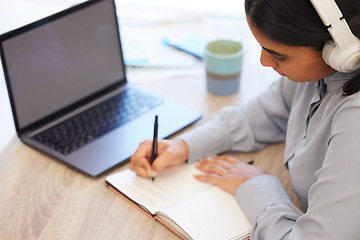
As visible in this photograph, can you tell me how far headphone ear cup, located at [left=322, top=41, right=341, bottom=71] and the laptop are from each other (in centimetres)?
52

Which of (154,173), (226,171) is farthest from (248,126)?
(154,173)

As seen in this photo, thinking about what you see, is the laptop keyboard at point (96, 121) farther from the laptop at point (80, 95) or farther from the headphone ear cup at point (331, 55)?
the headphone ear cup at point (331, 55)

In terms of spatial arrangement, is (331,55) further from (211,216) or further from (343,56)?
(211,216)

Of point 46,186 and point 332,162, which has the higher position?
point 332,162

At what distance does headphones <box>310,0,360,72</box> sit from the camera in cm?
74

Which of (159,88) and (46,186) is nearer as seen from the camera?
(46,186)

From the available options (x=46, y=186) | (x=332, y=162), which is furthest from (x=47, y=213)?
(x=332, y=162)

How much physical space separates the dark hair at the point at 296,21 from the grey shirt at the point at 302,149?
0.10 m

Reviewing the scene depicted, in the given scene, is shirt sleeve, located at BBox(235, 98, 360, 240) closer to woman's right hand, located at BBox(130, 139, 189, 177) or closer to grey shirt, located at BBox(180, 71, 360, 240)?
grey shirt, located at BBox(180, 71, 360, 240)

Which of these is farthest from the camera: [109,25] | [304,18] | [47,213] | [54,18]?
[109,25]

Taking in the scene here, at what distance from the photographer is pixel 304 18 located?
30.0 inches

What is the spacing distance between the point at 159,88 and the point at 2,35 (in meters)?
0.50

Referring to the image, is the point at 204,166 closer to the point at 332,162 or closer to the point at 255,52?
the point at 332,162

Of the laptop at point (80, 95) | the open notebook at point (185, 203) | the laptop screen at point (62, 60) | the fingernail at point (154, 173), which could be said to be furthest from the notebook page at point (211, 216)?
the laptop screen at point (62, 60)
